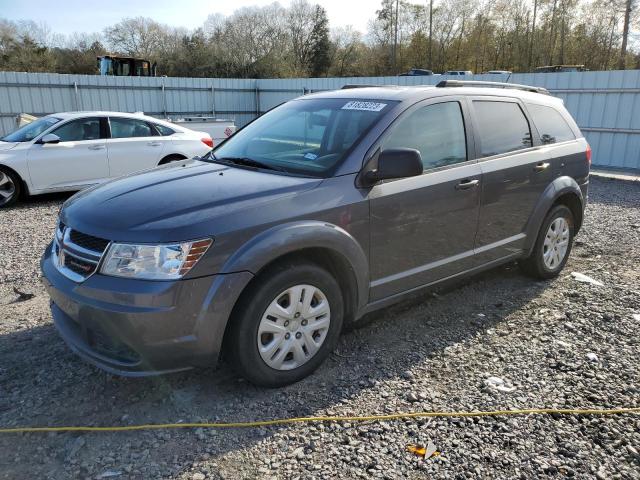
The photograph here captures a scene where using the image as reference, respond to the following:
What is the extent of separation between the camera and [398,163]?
10.7 ft

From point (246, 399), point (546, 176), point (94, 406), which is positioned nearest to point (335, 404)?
point (246, 399)

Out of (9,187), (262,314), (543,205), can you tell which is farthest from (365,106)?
(9,187)

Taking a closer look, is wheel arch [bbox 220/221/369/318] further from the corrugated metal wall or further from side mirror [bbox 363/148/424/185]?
the corrugated metal wall

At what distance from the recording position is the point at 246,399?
10.3 ft

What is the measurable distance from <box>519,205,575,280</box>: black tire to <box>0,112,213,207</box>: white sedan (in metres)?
6.78

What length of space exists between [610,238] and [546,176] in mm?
2853

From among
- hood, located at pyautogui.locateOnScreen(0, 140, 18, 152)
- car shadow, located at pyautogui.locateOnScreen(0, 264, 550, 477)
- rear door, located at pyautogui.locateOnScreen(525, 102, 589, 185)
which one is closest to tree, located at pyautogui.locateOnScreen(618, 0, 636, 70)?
rear door, located at pyautogui.locateOnScreen(525, 102, 589, 185)

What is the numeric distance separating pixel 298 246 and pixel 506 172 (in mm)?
2194

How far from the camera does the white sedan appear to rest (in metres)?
8.48

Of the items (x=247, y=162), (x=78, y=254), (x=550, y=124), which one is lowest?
(x=78, y=254)

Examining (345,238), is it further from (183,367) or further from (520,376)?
(520,376)

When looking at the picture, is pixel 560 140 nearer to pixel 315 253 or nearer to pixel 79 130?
pixel 315 253

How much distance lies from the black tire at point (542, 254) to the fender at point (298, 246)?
2296 mm

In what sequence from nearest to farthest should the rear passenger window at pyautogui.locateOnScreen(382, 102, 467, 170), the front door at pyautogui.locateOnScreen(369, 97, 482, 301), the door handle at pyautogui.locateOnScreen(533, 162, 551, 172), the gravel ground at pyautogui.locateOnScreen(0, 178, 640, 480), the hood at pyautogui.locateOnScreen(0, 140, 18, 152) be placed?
the gravel ground at pyautogui.locateOnScreen(0, 178, 640, 480) < the front door at pyautogui.locateOnScreen(369, 97, 482, 301) < the rear passenger window at pyautogui.locateOnScreen(382, 102, 467, 170) < the door handle at pyautogui.locateOnScreen(533, 162, 551, 172) < the hood at pyautogui.locateOnScreen(0, 140, 18, 152)
